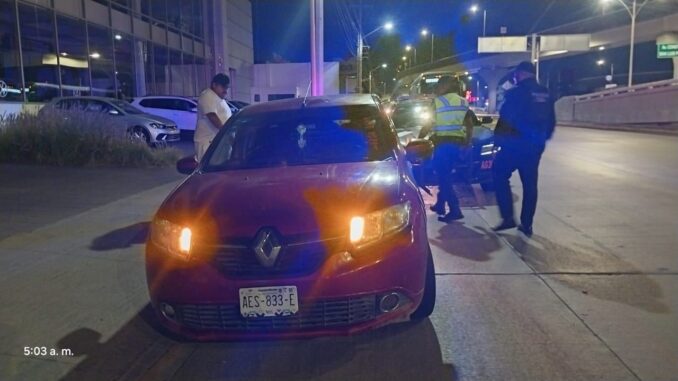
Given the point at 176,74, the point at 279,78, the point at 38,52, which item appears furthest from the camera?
the point at 279,78

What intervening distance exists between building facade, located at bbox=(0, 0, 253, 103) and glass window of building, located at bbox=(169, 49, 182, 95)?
2.1 inches

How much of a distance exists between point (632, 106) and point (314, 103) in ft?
103

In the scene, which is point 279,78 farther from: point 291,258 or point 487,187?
point 291,258

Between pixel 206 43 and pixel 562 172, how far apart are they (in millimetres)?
28112

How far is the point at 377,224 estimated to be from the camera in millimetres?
3545

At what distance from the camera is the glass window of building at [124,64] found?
23438mm

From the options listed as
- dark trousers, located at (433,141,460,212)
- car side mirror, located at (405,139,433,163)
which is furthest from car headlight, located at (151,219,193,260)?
dark trousers, located at (433,141,460,212)

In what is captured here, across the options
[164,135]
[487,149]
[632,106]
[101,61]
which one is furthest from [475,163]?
[632,106]

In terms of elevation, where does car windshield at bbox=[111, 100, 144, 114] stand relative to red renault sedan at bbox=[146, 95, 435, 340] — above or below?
above

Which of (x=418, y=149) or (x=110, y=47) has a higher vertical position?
(x=110, y=47)

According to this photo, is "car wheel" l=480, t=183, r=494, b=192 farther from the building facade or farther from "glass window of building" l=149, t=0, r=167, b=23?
"glass window of building" l=149, t=0, r=167, b=23

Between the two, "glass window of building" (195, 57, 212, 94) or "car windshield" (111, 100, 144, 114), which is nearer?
"car windshield" (111, 100, 144, 114)

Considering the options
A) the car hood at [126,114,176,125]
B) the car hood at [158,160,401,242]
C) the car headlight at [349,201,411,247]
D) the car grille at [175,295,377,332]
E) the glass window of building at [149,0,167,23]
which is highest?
the glass window of building at [149,0,167,23]

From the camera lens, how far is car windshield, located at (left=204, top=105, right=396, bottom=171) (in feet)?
15.8
